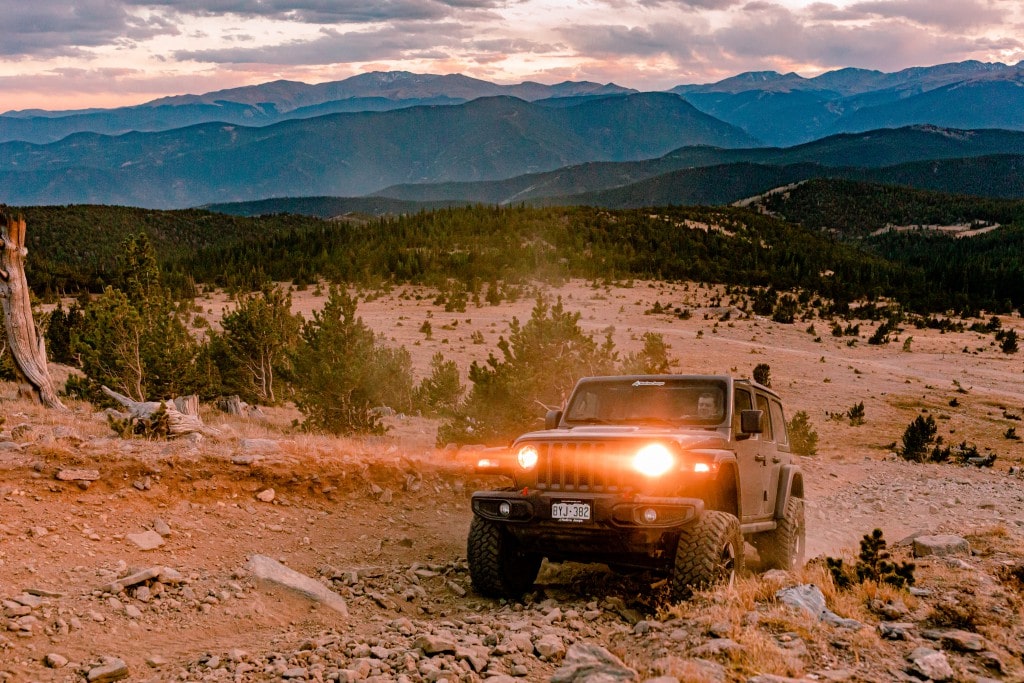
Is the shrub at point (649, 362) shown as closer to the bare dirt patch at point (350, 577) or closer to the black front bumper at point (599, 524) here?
the bare dirt patch at point (350, 577)

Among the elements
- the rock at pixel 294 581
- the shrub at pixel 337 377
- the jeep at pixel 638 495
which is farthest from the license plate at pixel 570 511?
the shrub at pixel 337 377

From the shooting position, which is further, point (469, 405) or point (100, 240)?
point (100, 240)

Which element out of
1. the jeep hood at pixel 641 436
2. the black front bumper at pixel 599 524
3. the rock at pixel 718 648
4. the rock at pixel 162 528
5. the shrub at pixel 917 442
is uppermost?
the jeep hood at pixel 641 436

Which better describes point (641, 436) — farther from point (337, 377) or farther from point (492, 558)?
point (337, 377)

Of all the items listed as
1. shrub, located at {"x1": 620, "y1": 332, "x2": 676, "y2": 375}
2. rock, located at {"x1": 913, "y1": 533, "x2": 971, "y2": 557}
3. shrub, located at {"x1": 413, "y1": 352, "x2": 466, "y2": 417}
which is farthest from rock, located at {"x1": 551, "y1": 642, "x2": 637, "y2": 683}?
shrub, located at {"x1": 413, "y1": 352, "x2": 466, "y2": 417}

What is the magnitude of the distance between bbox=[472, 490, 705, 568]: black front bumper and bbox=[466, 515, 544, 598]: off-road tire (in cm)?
17

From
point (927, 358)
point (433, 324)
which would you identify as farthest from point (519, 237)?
point (927, 358)

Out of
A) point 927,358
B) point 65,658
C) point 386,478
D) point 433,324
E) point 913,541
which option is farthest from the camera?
point 433,324

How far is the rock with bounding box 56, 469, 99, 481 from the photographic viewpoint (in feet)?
28.6

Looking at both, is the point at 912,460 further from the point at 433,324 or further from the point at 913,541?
the point at 433,324

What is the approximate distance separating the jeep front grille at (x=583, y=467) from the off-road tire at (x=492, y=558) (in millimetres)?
630

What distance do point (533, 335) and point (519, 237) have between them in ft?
209

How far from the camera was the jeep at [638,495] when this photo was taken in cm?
645

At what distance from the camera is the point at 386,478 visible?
11.3 metres
